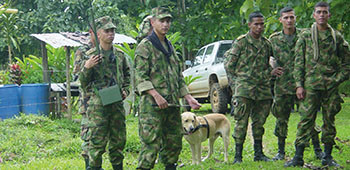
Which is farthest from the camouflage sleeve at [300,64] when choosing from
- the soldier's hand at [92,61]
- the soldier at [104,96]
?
the soldier's hand at [92,61]

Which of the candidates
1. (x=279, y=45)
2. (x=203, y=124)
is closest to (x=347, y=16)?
(x=279, y=45)

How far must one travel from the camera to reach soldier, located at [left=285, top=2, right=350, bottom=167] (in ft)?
18.9

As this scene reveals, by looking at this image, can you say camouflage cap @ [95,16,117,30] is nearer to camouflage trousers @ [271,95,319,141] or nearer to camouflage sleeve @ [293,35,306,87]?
camouflage sleeve @ [293,35,306,87]

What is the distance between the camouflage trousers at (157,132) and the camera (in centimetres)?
484

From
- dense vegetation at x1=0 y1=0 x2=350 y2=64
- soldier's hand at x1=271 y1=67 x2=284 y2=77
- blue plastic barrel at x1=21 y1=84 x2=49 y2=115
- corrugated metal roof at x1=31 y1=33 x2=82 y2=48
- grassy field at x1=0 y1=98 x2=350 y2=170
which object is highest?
dense vegetation at x1=0 y1=0 x2=350 y2=64

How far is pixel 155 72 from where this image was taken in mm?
4941

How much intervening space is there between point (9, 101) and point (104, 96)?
666 cm

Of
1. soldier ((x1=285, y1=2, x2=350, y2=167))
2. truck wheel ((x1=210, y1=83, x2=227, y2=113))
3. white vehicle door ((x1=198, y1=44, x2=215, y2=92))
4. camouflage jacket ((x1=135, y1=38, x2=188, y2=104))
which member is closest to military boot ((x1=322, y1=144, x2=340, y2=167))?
soldier ((x1=285, y1=2, x2=350, y2=167))

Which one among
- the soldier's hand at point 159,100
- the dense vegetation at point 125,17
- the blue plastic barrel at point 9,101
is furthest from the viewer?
the dense vegetation at point 125,17

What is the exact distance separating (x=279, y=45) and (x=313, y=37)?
34.2 inches

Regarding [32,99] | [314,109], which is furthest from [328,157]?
[32,99]

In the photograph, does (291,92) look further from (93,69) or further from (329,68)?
(93,69)

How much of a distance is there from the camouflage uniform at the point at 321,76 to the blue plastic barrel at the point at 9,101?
24.2ft

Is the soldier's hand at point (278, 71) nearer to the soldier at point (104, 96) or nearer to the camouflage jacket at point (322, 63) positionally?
the camouflage jacket at point (322, 63)
